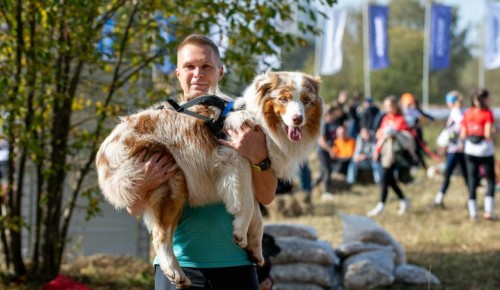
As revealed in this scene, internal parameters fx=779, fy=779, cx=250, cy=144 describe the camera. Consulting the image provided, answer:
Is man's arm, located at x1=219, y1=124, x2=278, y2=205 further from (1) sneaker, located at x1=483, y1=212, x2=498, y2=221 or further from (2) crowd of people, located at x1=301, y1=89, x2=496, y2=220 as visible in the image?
(1) sneaker, located at x1=483, y1=212, x2=498, y2=221

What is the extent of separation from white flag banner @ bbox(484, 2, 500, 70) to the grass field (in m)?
8.94

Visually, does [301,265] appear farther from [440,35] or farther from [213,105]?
[440,35]

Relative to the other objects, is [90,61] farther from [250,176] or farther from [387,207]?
[387,207]

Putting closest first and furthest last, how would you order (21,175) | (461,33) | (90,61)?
1. (90,61)
2. (21,175)
3. (461,33)

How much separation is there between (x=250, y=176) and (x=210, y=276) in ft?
1.67

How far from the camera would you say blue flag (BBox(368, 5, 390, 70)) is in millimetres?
25562

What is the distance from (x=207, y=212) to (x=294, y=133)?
1.80 feet

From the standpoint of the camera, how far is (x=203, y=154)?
359cm

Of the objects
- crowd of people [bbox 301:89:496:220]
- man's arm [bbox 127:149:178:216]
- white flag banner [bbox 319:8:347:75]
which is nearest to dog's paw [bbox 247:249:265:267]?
man's arm [bbox 127:149:178:216]

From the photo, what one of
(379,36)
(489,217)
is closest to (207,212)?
(489,217)

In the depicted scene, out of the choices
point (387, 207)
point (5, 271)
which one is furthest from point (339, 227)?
point (5, 271)

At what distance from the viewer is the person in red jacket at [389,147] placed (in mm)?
12445

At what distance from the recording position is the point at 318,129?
12.5 feet

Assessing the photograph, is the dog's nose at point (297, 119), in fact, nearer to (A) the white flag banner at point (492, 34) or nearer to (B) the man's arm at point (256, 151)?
(B) the man's arm at point (256, 151)
